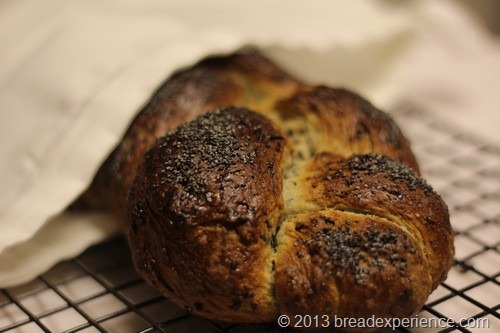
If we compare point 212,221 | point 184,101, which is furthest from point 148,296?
point 184,101

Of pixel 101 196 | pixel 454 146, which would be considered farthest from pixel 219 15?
pixel 454 146

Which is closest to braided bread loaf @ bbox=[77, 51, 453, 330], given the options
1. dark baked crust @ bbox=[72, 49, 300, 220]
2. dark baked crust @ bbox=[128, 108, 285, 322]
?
dark baked crust @ bbox=[128, 108, 285, 322]

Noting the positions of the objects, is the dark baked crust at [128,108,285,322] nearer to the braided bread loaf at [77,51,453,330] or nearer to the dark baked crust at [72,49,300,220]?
the braided bread loaf at [77,51,453,330]

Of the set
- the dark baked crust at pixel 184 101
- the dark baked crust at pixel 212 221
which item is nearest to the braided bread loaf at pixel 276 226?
the dark baked crust at pixel 212 221

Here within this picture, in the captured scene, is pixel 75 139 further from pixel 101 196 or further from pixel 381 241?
pixel 381 241

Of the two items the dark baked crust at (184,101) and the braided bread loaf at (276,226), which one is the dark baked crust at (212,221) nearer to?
the braided bread loaf at (276,226)

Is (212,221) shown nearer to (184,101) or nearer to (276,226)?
(276,226)
